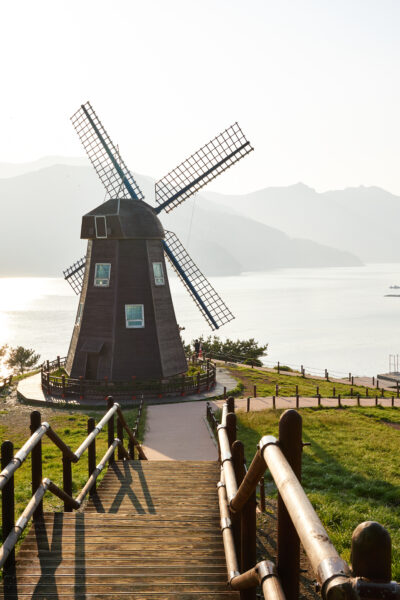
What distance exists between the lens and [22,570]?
4617mm

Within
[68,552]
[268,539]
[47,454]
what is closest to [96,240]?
[47,454]

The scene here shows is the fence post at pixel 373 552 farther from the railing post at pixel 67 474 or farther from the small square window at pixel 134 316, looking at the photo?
the small square window at pixel 134 316

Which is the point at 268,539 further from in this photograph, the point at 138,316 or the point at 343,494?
the point at 138,316

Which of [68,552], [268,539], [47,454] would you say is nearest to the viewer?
[68,552]

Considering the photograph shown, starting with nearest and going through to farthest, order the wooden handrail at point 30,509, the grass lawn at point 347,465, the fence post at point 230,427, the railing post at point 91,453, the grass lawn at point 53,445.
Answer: the wooden handrail at point 30,509 → the fence post at point 230,427 → the railing post at point 91,453 → the grass lawn at point 347,465 → the grass lawn at point 53,445

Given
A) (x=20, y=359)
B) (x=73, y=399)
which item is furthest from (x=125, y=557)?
(x=20, y=359)

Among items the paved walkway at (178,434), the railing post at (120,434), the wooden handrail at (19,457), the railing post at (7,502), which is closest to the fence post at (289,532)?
the wooden handrail at (19,457)

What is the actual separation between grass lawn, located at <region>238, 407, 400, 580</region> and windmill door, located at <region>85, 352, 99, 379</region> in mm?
8969

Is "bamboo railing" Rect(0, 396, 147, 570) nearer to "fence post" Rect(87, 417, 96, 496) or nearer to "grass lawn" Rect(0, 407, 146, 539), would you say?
"fence post" Rect(87, 417, 96, 496)

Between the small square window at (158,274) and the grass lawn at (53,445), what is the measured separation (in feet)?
22.1

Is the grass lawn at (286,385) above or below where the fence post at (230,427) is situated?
below

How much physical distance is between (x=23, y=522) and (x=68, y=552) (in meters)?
0.53

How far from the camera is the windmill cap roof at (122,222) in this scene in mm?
25078

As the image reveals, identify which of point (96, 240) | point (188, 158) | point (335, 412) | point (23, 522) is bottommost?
point (335, 412)
